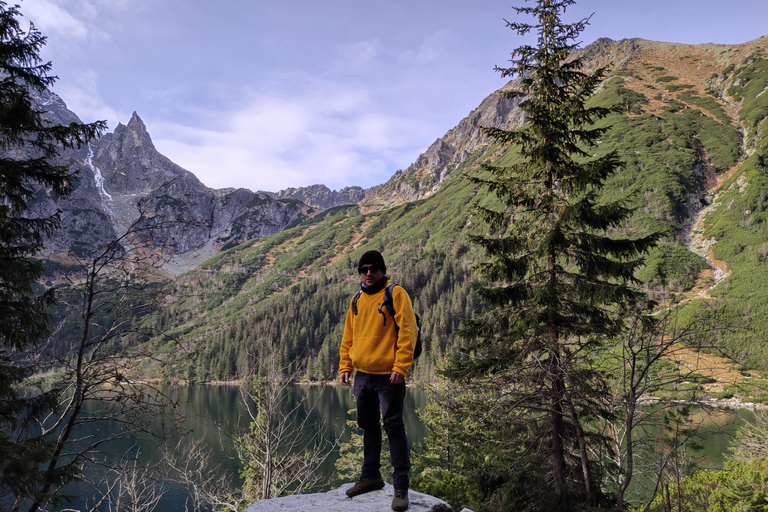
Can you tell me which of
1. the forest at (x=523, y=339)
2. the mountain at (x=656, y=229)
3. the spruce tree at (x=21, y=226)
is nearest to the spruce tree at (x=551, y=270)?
the forest at (x=523, y=339)

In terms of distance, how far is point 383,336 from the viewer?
452 cm

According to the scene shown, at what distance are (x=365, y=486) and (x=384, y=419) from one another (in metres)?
1.03

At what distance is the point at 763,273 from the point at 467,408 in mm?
96833

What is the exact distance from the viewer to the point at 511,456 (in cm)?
727

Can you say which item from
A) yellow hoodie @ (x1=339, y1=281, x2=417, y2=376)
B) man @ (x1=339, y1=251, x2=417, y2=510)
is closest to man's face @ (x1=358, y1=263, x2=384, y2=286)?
man @ (x1=339, y1=251, x2=417, y2=510)

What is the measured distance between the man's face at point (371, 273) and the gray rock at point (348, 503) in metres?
2.53

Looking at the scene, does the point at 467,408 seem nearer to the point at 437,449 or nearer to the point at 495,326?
the point at 437,449

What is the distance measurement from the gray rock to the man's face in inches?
99.7

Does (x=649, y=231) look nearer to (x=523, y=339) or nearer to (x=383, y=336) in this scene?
(x=523, y=339)

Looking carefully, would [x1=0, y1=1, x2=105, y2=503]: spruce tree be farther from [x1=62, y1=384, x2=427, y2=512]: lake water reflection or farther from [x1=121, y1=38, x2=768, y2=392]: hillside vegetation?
[x1=121, y1=38, x2=768, y2=392]: hillside vegetation

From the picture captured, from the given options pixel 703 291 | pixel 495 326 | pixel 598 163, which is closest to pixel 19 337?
pixel 495 326

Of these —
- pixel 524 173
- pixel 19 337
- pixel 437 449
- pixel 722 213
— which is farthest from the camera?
pixel 722 213

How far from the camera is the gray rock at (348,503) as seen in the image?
4.29 meters

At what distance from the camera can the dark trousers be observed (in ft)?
14.5
